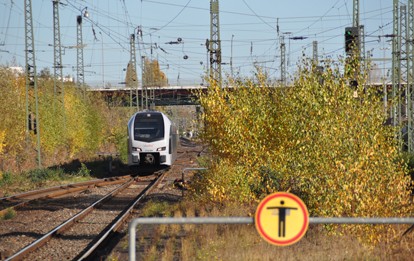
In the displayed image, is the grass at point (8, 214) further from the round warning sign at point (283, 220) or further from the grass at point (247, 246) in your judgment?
the round warning sign at point (283, 220)

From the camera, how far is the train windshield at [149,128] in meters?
34.4

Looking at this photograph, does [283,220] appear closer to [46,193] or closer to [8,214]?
[8,214]

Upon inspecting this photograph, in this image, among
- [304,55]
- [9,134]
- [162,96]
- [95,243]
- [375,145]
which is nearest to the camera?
[375,145]

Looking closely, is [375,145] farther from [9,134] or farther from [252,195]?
[9,134]

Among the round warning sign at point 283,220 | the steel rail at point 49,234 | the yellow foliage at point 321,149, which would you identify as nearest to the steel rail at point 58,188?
the steel rail at point 49,234

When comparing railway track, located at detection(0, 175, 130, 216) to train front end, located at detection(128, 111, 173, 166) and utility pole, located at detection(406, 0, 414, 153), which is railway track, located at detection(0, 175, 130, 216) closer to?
train front end, located at detection(128, 111, 173, 166)

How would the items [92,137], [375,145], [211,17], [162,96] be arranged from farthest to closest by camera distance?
[162,96] < [92,137] < [211,17] < [375,145]

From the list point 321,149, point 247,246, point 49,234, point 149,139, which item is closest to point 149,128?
point 149,139

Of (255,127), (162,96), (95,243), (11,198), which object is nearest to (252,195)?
(255,127)

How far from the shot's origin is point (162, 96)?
95.8 m

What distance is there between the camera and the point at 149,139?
3431 centimetres

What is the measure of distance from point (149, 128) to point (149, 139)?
0.58m

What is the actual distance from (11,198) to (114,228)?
8.97 m

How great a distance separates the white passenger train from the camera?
3431 centimetres
